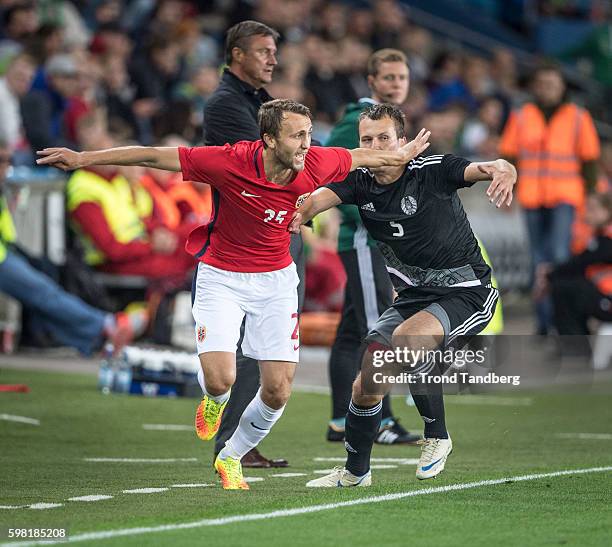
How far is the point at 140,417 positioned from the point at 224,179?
3.87m

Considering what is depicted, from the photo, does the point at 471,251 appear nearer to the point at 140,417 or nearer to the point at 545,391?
the point at 140,417

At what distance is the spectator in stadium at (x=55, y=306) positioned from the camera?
1376cm

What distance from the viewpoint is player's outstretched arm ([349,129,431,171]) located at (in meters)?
8.05

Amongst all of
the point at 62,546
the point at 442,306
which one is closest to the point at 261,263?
the point at 442,306

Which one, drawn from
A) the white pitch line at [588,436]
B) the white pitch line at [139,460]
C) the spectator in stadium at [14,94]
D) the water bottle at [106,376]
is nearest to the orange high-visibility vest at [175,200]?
the spectator in stadium at [14,94]

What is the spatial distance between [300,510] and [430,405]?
140 cm

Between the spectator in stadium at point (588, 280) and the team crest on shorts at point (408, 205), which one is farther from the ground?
the team crest on shorts at point (408, 205)

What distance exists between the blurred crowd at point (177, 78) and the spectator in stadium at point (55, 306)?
3.69 ft

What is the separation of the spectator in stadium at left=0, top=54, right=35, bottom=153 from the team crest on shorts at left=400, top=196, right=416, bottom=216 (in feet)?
25.1

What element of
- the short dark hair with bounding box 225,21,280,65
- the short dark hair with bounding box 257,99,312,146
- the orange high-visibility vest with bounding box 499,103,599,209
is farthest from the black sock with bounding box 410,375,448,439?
the orange high-visibility vest with bounding box 499,103,599,209

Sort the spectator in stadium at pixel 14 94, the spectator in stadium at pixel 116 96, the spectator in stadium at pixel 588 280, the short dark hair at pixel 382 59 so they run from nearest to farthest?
the short dark hair at pixel 382 59, the spectator in stadium at pixel 14 94, the spectator in stadium at pixel 588 280, the spectator in stadium at pixel 116 96

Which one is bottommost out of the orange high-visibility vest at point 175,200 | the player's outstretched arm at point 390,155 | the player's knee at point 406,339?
the player's knee at point 406,339

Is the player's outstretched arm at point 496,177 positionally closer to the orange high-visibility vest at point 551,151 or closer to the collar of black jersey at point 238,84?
the collar of black jersey at point 238,84

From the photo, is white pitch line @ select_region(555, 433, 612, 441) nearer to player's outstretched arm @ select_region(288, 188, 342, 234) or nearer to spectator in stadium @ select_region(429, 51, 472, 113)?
player's outstretched arm @ select_region(288, 188, 342, 234)
